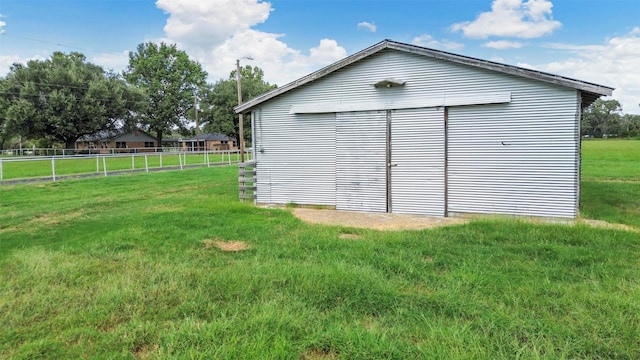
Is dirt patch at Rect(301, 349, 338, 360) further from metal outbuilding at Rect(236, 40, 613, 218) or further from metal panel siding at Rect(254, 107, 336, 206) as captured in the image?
metal panel siding at Rect(254, 107, 336, 206)

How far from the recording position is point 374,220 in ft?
24.0

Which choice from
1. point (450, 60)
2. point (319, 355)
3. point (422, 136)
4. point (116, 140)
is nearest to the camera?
point (319, 355)

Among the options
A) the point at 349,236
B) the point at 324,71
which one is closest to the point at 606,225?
the point at 349,236

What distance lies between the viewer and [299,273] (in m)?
3.98

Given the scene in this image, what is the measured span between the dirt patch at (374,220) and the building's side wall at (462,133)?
542 millimetres

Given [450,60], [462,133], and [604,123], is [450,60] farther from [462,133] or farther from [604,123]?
[604,123]

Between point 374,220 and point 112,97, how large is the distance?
131 feet

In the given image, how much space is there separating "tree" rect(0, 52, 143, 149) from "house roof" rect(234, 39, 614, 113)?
115ft

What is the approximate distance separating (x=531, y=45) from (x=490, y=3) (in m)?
7.32

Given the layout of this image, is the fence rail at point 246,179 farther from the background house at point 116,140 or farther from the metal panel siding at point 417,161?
the background house at point 116,140

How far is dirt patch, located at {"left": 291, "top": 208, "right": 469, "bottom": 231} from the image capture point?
6758 mm

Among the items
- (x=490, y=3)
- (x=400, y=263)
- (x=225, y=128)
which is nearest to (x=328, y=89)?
(x=400, y=263)

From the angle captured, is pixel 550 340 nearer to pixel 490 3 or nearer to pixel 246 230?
pixel 246 230

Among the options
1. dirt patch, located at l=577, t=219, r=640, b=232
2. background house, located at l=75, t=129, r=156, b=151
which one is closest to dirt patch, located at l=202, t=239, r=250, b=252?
dirt patch, located at l=577, t=219, r=640, b=232
